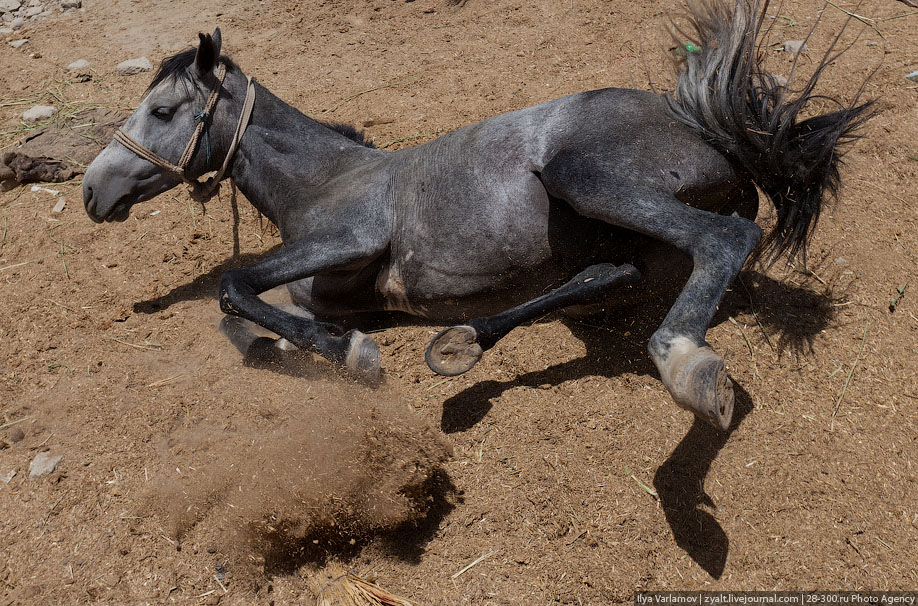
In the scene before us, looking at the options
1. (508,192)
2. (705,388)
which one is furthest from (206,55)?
(705,388)

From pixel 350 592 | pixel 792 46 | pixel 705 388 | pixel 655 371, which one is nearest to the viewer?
pixel 705 388

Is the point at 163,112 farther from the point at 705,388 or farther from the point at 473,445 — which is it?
the point at 705,388

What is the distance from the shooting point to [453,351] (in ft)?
8.59

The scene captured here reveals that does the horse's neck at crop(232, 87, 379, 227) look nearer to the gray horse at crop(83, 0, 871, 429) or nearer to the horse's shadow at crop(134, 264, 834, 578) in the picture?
the gray horse at crop(83, 0, 871, 429)

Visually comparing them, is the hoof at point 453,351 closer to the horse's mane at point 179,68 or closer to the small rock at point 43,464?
the small rock at point 43,464

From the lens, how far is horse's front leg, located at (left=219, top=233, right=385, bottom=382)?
8.87 ft

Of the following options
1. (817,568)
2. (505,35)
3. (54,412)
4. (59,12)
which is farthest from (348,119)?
(59,12)

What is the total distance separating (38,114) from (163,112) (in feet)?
10.9

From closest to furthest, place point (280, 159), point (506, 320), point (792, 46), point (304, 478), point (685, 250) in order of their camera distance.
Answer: point (685, 250) → point (304, 478) → point (506, 320) → point (280, 159) → point (792, 46)

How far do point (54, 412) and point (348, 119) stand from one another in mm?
3072

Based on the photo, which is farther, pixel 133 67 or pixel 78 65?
pixel 78 65

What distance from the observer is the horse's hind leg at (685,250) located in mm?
2027

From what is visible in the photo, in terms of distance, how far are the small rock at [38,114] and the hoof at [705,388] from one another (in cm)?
607

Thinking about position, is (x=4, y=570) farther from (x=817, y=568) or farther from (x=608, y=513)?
(x=817, y=568)
